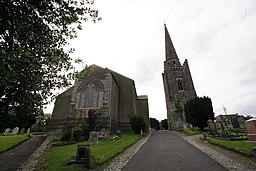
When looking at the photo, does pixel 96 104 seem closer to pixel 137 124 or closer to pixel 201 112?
pixel 137 124

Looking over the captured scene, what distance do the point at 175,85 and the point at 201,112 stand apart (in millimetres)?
25792

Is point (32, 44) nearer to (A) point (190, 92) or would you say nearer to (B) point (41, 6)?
(B) point (41, 6)

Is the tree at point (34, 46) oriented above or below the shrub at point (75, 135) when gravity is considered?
above

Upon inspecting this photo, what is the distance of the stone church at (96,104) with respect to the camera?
23141mm

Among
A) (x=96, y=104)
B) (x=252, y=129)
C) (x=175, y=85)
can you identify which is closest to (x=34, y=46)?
(x=252, y=129)

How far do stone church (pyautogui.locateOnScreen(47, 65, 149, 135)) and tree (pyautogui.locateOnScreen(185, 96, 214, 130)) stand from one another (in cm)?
1149

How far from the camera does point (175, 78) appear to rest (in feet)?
177

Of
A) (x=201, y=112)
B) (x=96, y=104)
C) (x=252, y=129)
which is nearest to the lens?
(x=252, y=129)

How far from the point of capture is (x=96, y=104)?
24188 millimetres

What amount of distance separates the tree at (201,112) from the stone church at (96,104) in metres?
11.5

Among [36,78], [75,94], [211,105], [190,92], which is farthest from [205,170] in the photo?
[190,92]

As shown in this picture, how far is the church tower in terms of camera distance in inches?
1871

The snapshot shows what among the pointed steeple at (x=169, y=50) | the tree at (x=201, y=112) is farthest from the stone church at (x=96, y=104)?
the pointed steeple at (x=169, y=50)

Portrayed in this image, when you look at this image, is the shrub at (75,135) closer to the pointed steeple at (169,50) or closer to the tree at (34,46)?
the tree at (34,46)
